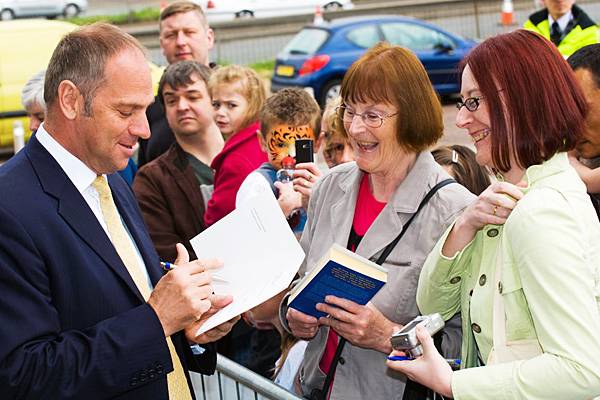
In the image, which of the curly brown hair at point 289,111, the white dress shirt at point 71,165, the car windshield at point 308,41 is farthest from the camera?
the car windshield at point 308,41

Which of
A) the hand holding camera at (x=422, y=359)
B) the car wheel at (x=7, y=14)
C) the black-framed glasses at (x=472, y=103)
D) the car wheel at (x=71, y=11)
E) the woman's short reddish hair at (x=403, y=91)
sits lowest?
the car wheel at (x=71, y=11)

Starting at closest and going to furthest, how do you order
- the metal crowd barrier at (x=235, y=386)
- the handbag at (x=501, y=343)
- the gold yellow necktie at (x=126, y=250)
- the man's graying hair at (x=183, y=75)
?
the handbag at (x=501, y=343) < the gold yellow necktie at (x=126, y=250) < the metal crowd barrier at (x=235, y=386) < the man's graying hair at (x=183, y=75)

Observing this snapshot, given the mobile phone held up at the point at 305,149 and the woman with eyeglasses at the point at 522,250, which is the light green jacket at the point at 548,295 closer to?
the woman with eyeglasses at the point at 522,250

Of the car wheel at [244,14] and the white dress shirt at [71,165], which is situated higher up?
the white dress shirt at [71,165]

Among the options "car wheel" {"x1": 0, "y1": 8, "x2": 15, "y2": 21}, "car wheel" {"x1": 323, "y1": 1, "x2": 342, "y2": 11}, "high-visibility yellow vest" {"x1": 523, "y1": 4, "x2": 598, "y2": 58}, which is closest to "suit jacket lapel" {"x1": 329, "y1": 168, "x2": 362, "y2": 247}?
"high-visibility yellow vest" {"x1": 523, "y1": 4, "x2": 598, "y2": 58}

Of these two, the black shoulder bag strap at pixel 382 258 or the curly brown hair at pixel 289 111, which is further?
the curly brown hair at pixel 289 111

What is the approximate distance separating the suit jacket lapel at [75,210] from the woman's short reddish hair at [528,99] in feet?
3.90

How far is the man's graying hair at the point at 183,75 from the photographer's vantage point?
18.4 ft

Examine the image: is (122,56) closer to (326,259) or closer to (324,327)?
(326,259)

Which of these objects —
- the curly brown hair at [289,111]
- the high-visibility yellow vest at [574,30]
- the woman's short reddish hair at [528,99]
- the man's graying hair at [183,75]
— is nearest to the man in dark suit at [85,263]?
the woman's short reddish hair at [528,99]

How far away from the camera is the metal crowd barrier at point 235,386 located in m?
3.33

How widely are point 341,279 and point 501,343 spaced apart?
2.16 feet

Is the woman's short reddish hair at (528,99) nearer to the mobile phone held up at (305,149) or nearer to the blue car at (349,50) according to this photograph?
the mobile phone held up at (305,149)

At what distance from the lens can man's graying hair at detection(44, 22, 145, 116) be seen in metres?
2.88
